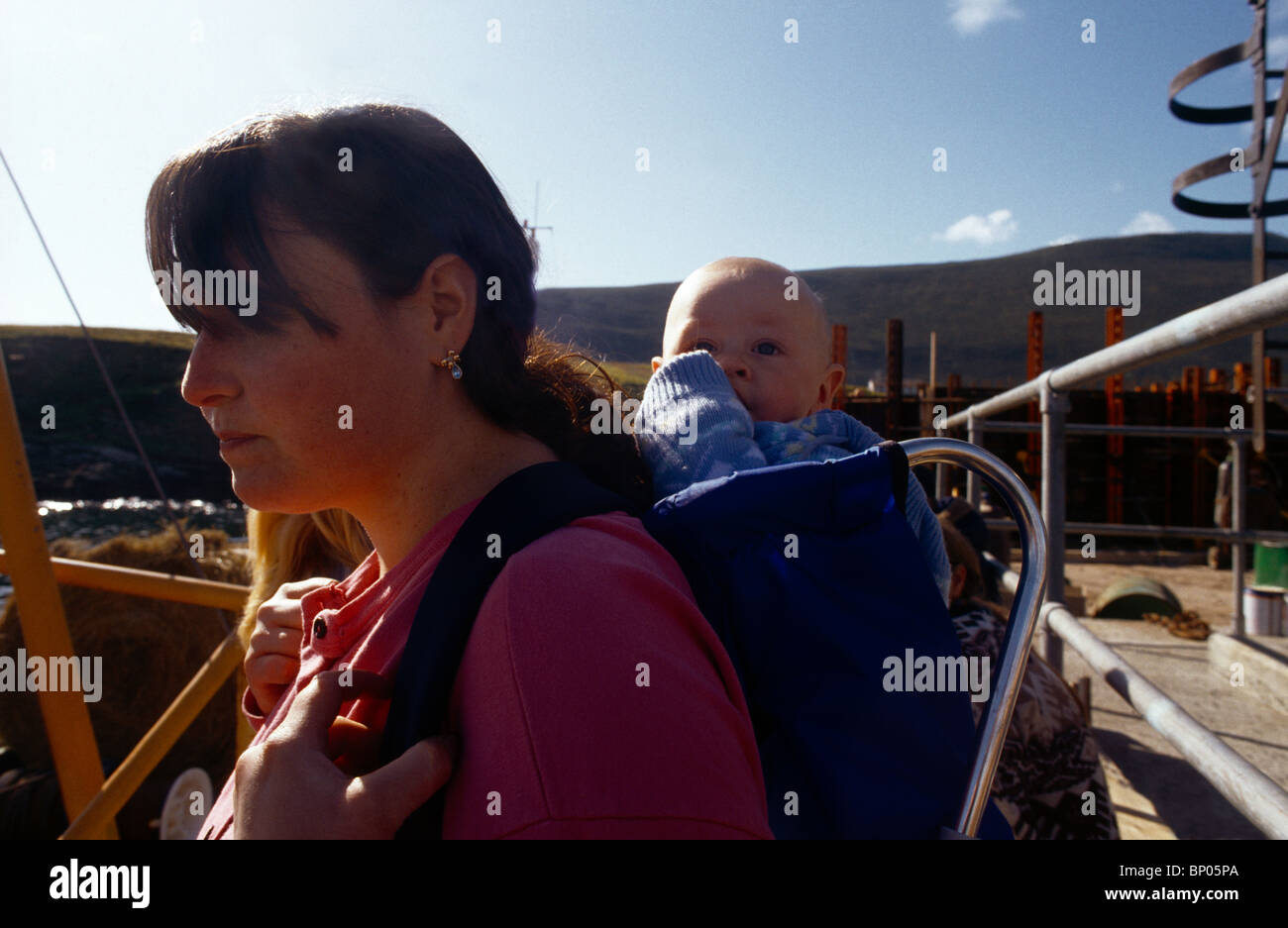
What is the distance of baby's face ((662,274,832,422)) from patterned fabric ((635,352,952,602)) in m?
0.10

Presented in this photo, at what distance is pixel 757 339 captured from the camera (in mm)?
1230

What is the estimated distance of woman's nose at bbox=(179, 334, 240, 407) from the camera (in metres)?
0.86

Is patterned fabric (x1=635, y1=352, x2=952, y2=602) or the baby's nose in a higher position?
the baby's nose

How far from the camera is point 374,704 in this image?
2.57 feet

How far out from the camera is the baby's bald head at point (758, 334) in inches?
48.1

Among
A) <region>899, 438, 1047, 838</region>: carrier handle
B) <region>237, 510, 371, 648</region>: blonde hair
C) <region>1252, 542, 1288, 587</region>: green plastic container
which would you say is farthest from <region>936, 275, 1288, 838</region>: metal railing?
<region>1252, 542, 1288, 587</region>: green plastic container

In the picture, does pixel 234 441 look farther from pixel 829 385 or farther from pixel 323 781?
pixel 829 385

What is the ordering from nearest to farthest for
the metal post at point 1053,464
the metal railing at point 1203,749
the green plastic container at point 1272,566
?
the metal railing at point 1203,749 < the metal post at point 1053,464 < the green plastic container at point 1272,566

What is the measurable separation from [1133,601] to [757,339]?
22.4ft

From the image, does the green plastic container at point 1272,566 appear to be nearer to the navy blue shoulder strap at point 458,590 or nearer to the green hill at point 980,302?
the navy blue shoulder strap at point 458,590

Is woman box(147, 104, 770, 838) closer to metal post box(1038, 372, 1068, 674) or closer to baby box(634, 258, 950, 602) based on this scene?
baby box(634, 258, 950, 602)

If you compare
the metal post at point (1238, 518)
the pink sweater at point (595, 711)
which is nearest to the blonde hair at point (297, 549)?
the pink sweater at point (595, 711)

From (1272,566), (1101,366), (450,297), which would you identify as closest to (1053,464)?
(1101,366)
